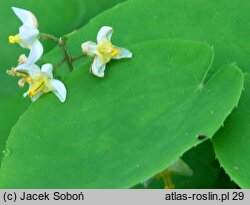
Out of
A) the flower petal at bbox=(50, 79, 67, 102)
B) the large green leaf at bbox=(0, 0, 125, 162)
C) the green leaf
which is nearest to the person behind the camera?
the green leaf

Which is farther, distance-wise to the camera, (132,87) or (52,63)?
(52,63)

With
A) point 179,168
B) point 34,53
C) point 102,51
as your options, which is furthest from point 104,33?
point 179,168

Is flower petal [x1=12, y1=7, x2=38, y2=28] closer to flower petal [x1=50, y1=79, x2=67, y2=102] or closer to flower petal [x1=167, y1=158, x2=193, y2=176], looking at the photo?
flower petal [x1=50, y1=79, x2=67, y2=102]

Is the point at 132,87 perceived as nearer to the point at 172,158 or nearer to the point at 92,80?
the point at 92,80

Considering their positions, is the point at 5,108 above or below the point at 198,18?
below

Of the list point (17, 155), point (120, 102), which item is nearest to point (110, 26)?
point (120, 102)

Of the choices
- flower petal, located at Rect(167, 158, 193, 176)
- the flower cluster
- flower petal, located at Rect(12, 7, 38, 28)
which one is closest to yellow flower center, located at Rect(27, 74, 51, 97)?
the flower cluster
